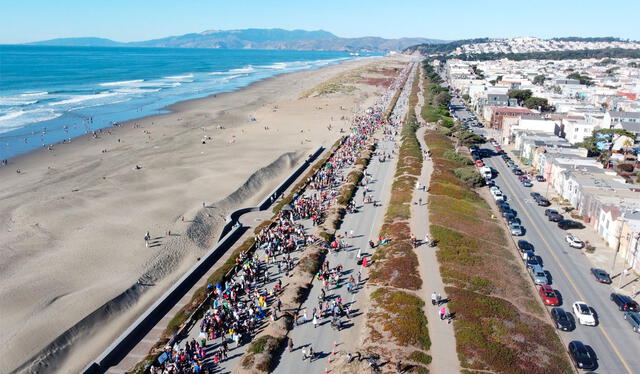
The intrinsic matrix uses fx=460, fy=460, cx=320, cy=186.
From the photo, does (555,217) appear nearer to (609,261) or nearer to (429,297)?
(609,261)

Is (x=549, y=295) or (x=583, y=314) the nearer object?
(x=583, y=314)

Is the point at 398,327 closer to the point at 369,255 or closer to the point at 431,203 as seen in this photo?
the point at 369,255

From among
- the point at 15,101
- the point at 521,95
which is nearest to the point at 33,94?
the point at 15,101

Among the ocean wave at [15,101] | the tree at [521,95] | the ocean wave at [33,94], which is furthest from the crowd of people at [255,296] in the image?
the ocean wave at [33,94]

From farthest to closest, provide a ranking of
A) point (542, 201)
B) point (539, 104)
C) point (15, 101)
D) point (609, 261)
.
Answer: point (15, 101), point (539, 104), point (542, 201), point (609, 261)

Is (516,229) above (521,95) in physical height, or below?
below

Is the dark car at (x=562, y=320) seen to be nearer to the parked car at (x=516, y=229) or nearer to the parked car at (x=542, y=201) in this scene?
the parked car at (x=516, y=229)
